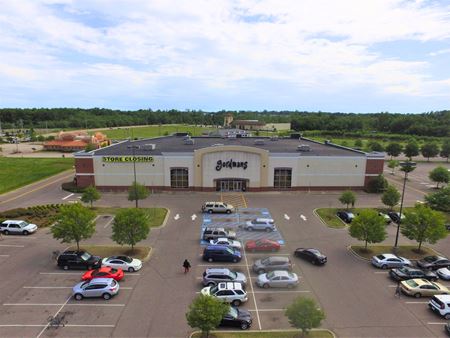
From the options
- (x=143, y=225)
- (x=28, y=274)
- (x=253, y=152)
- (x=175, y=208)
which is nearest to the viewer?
(x=28, y=274)

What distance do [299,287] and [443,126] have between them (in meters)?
151

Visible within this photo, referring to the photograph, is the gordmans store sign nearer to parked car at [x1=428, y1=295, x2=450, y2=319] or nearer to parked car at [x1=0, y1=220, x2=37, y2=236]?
parked car at [x1=0, y1=220, x2=37, y2=236]

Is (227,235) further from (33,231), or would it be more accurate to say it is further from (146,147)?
(146,147)

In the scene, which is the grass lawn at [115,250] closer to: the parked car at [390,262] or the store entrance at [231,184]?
the parked car at [390,262]

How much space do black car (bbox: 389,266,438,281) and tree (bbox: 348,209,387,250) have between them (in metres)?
3.92

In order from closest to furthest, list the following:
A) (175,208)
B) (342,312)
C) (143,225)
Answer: (342,312) → (143,225) → (175,208)

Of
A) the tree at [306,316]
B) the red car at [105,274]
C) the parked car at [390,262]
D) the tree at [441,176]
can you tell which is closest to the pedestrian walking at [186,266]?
the red car at [105,274]

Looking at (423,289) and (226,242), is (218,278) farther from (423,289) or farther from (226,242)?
(423,289)

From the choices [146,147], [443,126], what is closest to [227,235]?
[146,147]

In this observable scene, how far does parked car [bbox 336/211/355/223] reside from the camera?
40.1 m

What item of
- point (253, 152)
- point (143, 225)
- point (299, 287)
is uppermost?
point (253, 152)

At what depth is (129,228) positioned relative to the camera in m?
29.9

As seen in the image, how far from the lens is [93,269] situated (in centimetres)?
2767

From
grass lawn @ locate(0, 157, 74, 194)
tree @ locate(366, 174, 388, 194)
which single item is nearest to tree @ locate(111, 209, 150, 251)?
grass lawn @ locate(0, 157, 74, 194)
